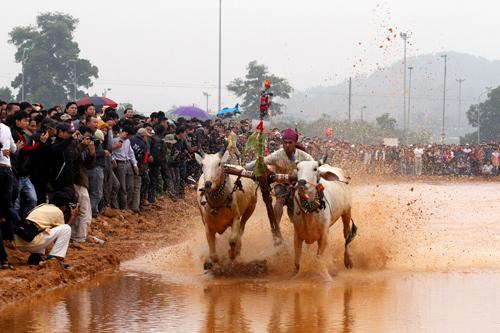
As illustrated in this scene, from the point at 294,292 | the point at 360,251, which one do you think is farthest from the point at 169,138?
the point at 294,292

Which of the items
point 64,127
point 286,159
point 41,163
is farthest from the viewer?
point 64,127

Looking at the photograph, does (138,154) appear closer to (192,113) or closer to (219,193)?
(219,193)

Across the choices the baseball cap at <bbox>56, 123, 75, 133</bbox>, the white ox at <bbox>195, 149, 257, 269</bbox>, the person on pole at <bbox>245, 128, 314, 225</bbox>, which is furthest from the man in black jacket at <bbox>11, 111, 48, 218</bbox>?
the person on pole at <bbox>245, 128, 314, 225</bbox>

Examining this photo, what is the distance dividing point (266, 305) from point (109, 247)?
15.4 ft

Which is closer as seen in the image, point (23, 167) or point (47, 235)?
point (47, 235)

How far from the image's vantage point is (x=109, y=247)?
12.2m

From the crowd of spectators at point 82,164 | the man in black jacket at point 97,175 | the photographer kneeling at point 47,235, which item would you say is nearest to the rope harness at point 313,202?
the crowd of spectators at point 82,164

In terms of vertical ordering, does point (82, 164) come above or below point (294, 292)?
above

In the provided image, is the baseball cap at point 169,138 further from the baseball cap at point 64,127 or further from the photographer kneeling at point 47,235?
the photographer kneeling at point 47,235

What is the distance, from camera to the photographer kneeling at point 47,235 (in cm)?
962

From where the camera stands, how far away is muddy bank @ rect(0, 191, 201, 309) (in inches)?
353

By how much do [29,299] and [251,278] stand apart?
10.3ft

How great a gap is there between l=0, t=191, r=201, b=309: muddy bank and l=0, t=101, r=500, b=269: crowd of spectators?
255 mm

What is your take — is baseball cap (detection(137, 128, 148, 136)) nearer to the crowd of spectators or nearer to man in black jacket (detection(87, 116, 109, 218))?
the crowd of spectators
